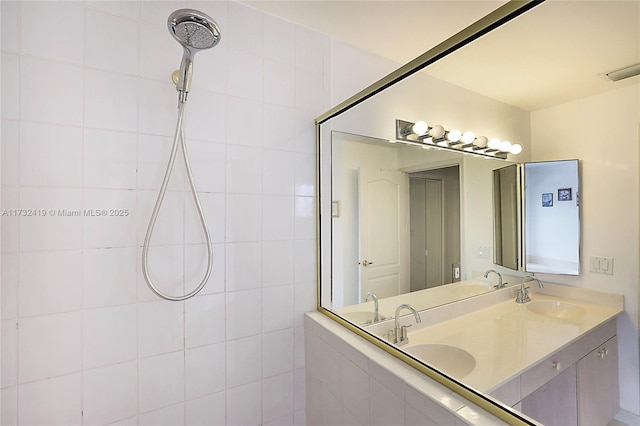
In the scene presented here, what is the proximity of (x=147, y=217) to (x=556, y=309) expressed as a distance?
4.91 feet

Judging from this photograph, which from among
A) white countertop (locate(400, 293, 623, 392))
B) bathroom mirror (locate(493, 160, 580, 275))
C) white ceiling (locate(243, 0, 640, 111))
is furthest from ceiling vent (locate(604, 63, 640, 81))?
white countertop (locate(400, 293, 623, 392))

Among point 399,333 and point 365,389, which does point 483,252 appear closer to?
point 399,333

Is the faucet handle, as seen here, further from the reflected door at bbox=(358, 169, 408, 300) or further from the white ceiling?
the white ceiling

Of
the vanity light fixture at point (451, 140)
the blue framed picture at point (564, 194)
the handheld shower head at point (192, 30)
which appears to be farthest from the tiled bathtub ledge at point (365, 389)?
the handheld shower head at point (192, 30)

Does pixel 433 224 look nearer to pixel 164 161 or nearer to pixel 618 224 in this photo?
pixel 618 224

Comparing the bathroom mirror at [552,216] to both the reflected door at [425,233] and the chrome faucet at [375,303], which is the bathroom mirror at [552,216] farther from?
the chrome faucet at [375,303]

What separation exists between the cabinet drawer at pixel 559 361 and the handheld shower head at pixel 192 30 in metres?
1.41

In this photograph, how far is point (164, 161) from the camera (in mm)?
1281

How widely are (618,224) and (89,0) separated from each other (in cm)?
186

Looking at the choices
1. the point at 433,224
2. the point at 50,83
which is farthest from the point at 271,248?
the point at 50,83

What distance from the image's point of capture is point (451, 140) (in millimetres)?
1294

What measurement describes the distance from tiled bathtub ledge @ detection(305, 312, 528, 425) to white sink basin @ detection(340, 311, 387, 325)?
0.28 ft

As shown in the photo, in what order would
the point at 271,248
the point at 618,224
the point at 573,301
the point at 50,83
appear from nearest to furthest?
1. the point at 618,224
2. the point at 573,301
3. the point at 50,83
4. the point at 271,248

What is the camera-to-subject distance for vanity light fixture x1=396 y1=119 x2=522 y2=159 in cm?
103
